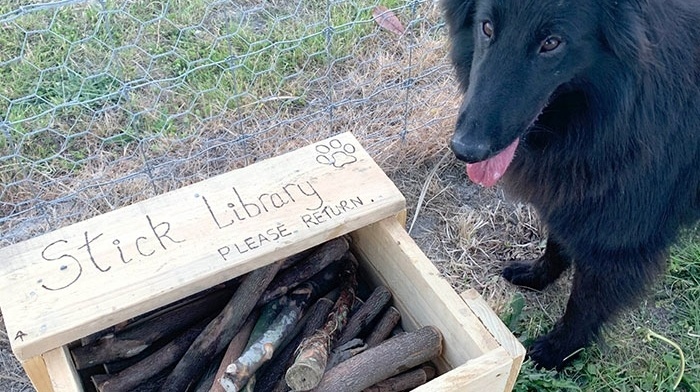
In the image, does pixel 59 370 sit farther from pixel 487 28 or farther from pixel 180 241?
pixel 487 28

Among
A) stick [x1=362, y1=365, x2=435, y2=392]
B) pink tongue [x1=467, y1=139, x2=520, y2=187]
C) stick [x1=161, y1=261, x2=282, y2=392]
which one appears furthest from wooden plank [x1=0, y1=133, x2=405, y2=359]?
stick [x1=362, y1=365, x2=435, y2=392]

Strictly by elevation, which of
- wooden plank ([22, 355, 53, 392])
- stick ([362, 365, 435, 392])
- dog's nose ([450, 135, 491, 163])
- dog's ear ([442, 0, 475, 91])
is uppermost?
dog's ear ([442, 0, 475, 91])

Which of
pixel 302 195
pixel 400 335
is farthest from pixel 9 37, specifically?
pixel 400 335

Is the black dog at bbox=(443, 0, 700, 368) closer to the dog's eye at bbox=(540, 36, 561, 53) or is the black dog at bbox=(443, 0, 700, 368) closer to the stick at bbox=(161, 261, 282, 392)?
the dog's eye at bbox=(540, 36, 561, 53)

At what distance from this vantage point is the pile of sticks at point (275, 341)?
1.40 metres

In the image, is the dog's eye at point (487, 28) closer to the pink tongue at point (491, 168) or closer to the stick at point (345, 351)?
the pink tongue at point (491, 168)

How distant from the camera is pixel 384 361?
142cm

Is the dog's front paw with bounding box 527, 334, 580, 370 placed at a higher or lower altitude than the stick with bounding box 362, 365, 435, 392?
lower

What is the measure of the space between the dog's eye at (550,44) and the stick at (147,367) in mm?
979

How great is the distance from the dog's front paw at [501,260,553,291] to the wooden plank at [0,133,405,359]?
0.82 metres

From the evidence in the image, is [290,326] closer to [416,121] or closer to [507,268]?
[507,268]

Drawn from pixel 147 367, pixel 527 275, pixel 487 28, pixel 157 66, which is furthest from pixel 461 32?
pixel 157 66

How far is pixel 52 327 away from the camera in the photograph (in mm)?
1254

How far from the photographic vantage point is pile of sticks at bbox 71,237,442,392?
1.40 metres
